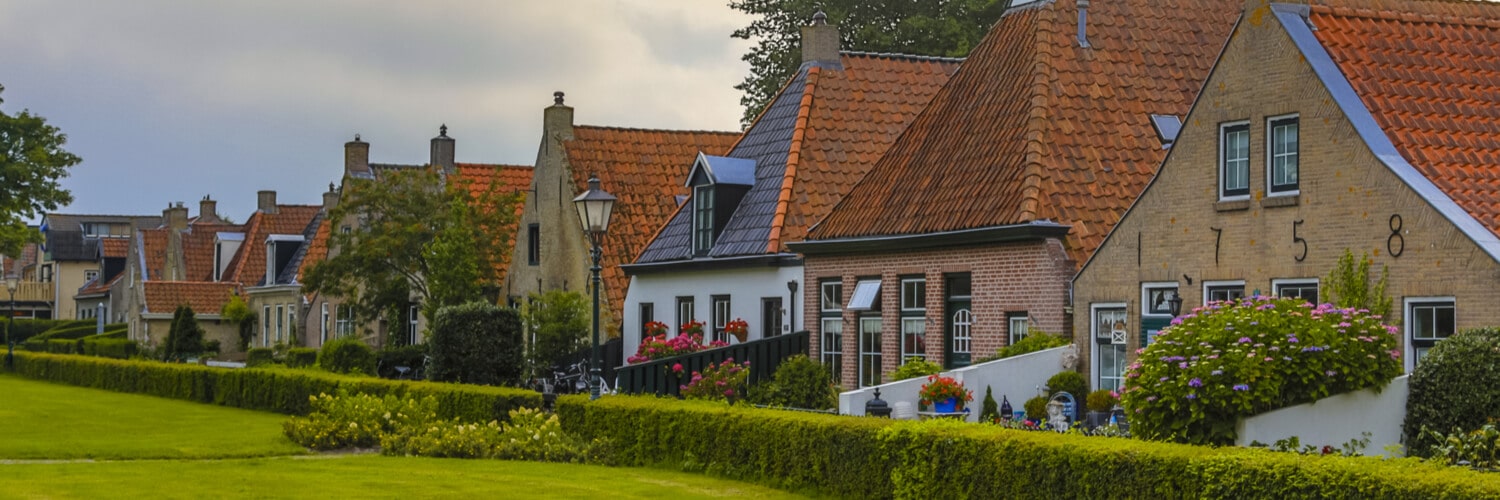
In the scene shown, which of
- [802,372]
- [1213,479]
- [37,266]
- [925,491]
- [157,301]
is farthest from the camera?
[37,266]

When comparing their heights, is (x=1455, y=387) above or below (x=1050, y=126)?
below

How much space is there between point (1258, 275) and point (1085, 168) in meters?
5.13

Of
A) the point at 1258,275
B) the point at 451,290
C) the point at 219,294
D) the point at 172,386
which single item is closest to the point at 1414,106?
the point at 1258,275

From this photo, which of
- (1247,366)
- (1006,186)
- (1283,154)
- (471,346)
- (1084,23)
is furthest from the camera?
(471,346)

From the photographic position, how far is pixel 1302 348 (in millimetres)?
17797

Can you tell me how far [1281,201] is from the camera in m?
21.9

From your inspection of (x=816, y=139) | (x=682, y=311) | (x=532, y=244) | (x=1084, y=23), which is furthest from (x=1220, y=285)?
(x=532, y=244)

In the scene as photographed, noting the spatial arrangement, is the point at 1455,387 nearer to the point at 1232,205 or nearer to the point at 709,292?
the point at 1232,205

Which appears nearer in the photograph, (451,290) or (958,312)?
(958,312)

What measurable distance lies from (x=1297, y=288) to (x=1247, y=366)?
438 cm

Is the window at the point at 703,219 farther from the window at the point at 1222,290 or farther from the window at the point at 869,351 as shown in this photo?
the window at the point at 1222,290

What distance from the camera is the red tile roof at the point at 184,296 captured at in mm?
72625

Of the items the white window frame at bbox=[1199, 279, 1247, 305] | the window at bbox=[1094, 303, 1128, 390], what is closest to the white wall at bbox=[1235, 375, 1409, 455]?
the white window frame at bbox=[1199, 279, 1247, 305]

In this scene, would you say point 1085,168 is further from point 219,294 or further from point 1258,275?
point 219,294
